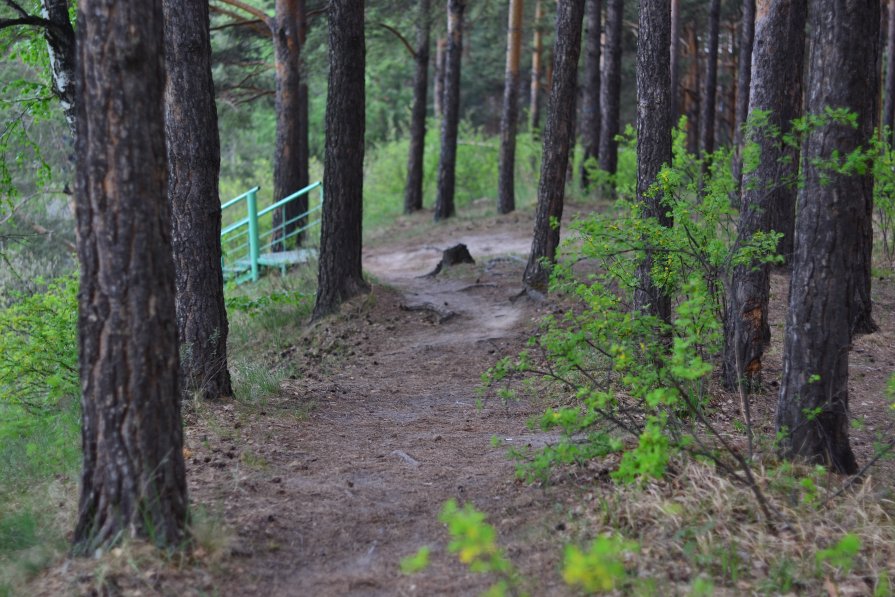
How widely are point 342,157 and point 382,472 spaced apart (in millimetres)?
5856

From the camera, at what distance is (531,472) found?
533cm

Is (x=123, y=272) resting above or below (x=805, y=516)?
above

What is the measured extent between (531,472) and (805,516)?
61.1 inches

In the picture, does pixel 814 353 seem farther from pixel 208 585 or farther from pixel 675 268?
pixel 208 585

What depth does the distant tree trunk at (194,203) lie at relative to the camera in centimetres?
739

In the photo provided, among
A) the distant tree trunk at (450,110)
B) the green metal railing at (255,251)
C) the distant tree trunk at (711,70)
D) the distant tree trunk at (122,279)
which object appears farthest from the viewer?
the distant tree trunk at (711,70)

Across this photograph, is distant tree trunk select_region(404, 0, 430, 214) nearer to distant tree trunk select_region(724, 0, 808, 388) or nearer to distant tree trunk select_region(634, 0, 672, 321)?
distant tree trunk select_region(634, 0, 672, 321)

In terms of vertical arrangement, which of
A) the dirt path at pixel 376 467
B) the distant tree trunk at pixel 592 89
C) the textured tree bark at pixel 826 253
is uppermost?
the distant tree trunk at pixel 592 89

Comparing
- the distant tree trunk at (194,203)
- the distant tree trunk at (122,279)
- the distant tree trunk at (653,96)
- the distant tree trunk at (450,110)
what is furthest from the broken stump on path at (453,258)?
the distant tree trunk at (122,279)

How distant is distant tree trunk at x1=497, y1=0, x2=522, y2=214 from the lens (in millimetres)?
19422

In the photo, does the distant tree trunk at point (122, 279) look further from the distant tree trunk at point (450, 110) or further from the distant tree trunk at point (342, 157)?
the distant tree trunk at point (450, 110)

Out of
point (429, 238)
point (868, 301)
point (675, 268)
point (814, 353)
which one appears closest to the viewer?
point (814, 353)

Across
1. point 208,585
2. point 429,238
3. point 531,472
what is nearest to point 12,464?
point 208,585

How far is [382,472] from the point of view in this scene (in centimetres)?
624
